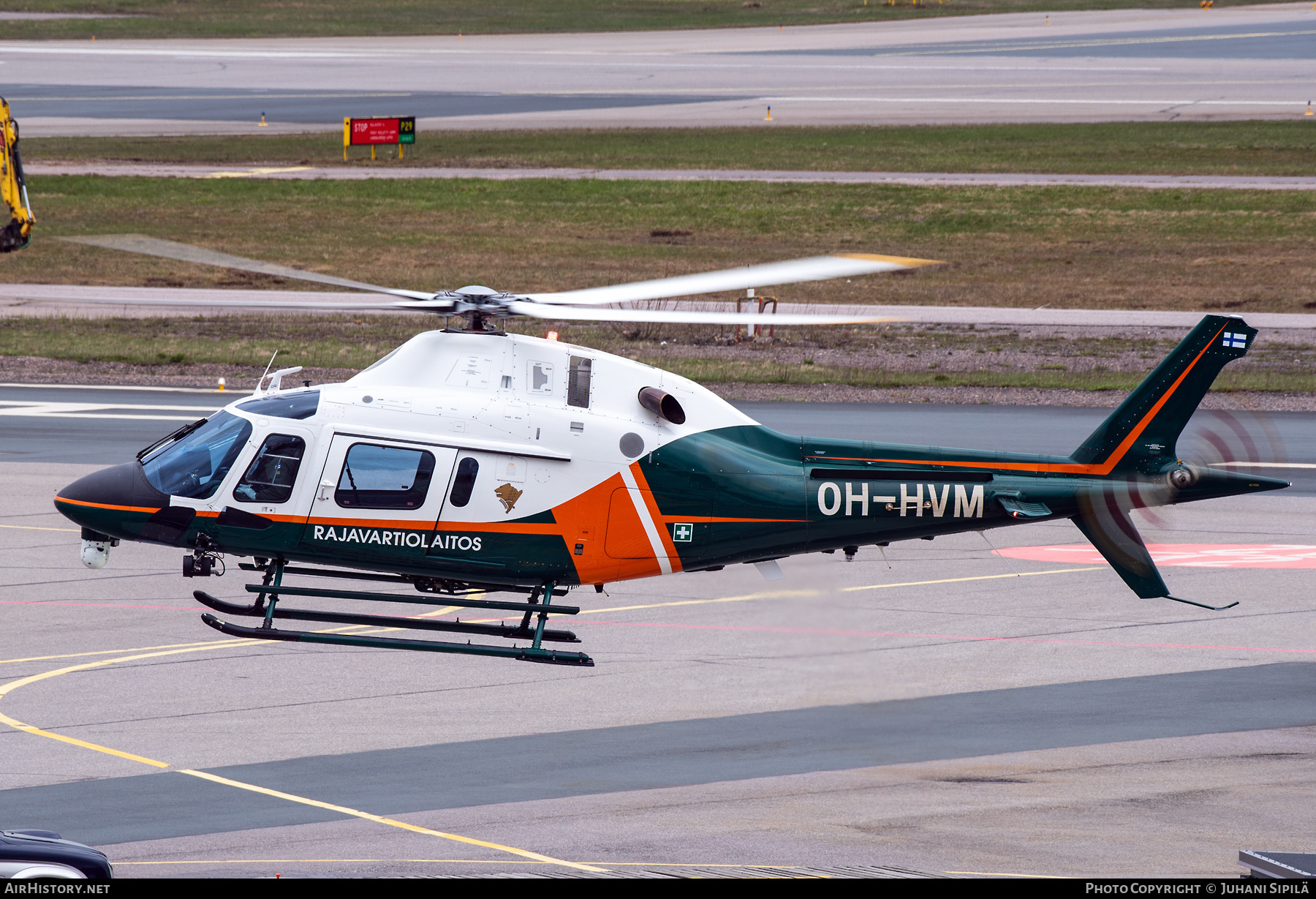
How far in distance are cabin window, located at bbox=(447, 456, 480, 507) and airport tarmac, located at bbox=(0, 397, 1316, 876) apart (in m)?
2.89

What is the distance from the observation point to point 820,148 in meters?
61.2

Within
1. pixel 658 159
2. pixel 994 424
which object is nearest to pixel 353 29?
pixel 658 159

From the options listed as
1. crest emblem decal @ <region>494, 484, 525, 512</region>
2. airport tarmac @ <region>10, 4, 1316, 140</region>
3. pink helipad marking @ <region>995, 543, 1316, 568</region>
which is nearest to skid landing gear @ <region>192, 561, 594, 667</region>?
crest emblem decal @ <region>494, 484, 525, 512</region>

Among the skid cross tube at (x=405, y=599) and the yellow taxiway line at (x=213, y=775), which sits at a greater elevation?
the skid cross tube at (x=405, y=599)

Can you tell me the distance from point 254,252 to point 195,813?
3362cm

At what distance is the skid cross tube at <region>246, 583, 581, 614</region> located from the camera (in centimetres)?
1427

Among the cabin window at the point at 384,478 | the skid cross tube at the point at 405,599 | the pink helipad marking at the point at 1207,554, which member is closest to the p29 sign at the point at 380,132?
the pink helipad marking at the point at 1207,554

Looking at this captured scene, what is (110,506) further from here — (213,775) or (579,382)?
(579,382)

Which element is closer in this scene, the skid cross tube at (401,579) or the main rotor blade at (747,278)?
the main rotor blade at (747,278)

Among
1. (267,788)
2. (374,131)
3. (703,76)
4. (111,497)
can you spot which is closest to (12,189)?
(374,131)

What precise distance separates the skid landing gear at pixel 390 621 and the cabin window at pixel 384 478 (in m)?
0.82

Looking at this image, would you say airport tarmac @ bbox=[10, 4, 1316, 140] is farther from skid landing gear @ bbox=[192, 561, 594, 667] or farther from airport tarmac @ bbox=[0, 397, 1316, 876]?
skid landing gear @ bbox=[192, 561, 594, 667]

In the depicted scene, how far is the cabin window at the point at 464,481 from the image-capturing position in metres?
14.1

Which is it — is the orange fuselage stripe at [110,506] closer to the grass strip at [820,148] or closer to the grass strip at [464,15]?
the grass strip at [820,148]
